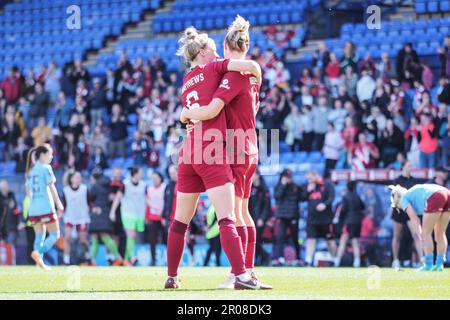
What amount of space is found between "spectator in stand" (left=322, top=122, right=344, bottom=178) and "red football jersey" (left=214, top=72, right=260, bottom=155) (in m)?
10.8

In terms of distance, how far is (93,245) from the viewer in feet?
69.1

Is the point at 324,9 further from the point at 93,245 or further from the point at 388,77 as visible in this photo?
the point at 93,245

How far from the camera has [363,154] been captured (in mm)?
19531

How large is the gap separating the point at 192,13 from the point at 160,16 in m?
1.21

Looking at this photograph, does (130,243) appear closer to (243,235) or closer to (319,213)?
(319,213)

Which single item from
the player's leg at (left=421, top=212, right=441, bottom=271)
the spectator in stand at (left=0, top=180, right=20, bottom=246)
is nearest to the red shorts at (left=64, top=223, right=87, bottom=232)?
the spectator in stand at (left=0, top=180, right=20, bottom=246)

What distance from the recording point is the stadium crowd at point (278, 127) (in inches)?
755

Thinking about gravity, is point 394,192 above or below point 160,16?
below

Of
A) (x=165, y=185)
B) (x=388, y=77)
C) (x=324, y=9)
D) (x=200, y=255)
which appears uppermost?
(x=324, y=9)

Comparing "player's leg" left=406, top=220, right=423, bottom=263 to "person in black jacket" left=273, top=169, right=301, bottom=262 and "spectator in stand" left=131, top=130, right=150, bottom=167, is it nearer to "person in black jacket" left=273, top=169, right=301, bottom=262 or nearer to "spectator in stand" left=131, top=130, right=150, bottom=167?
"person in black jacket" left=273, top=169, right=301, bottom=262

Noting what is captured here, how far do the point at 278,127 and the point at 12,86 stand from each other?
7.92 metres

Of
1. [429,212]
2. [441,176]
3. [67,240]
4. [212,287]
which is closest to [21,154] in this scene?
[67,240]
